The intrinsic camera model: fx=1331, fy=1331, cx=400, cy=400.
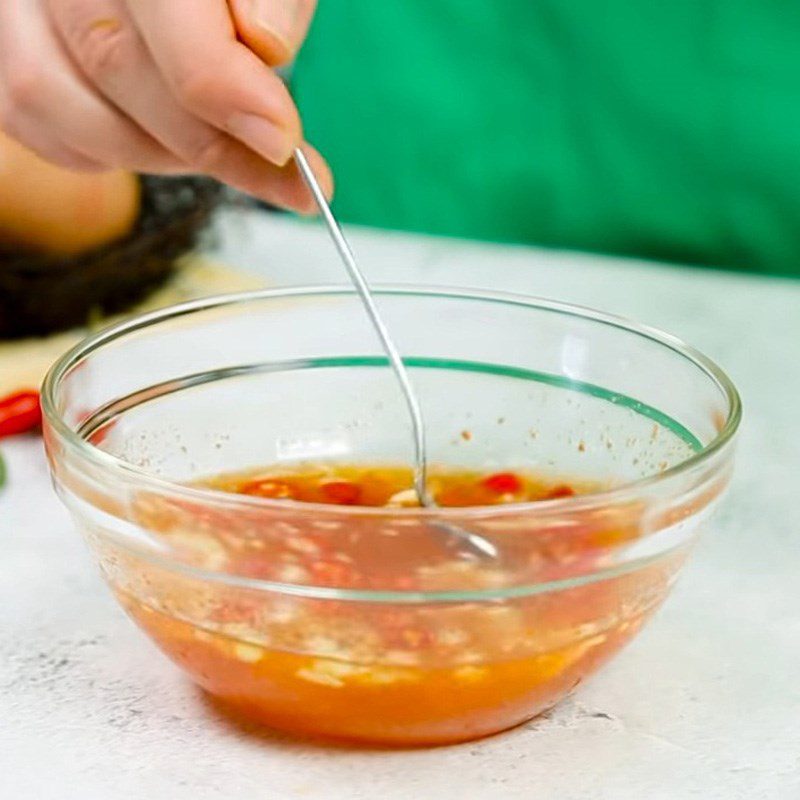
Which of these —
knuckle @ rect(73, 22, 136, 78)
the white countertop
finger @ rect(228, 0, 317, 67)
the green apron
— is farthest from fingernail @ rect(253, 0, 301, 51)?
the green apron

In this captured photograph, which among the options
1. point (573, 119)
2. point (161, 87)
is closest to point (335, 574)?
point (161, 87)

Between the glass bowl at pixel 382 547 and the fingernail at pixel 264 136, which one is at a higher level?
the fingernail at pixel 264 136

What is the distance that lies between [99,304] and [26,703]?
0.62 metres

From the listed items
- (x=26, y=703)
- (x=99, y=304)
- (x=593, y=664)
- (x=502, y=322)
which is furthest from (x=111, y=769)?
(x=99, y=304)


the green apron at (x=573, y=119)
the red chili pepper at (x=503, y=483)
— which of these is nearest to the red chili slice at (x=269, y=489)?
the red chili pepper at (x=503, y=483)

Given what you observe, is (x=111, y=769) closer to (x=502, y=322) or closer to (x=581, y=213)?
(x=502, y=322)

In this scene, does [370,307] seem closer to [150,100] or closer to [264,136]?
[264,136]

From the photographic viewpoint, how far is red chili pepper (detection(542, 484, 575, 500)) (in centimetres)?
78

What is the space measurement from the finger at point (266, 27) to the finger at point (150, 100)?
0.08 meters

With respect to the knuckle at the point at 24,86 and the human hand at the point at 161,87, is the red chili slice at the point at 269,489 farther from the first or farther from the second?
the knuckle at the point at 24,86

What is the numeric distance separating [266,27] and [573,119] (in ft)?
2.54

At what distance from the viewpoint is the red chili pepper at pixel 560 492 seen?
78cm

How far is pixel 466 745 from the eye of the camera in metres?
0.64

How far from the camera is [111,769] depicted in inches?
24.4
